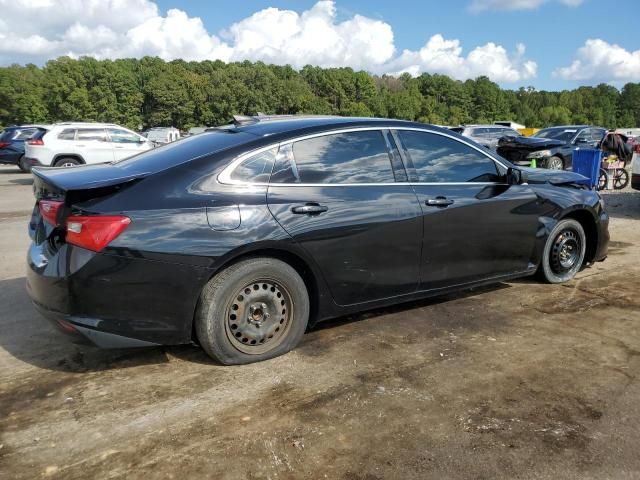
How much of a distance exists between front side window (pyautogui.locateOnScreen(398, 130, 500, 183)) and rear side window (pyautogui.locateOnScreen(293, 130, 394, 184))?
27 cm

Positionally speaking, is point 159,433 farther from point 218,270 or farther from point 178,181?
point 178,181

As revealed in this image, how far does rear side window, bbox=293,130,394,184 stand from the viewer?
148 inches

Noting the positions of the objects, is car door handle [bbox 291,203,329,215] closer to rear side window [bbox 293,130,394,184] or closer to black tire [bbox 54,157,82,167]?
rear side window [bbox 293,130,394,184]

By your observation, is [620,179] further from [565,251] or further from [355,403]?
[355,403]

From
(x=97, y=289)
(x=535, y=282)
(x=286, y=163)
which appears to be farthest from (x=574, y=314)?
(x=97, y=289)

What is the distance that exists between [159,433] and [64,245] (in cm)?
122

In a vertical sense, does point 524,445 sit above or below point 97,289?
below

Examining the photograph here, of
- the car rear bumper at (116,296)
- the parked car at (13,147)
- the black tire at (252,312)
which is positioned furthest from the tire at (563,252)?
the parked car at (13,147)

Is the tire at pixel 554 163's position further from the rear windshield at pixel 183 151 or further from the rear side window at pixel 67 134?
the rear windshield at pixel 183 151

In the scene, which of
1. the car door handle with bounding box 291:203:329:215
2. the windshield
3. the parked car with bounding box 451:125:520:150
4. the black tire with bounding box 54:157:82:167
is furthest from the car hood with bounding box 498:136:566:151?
the car door handle with bounding box 291:203:329:215

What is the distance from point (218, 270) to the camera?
340 centimetres

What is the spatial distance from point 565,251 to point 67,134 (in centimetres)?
1431

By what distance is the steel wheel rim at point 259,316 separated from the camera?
350cm

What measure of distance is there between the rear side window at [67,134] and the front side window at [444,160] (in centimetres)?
1383
